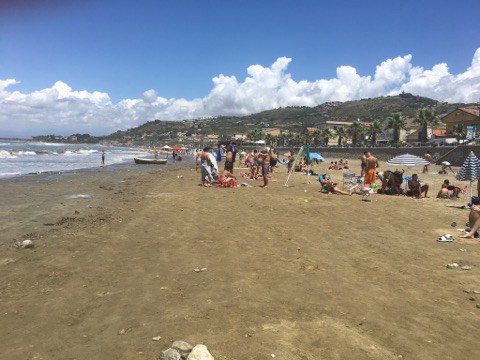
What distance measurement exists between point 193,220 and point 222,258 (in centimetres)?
299

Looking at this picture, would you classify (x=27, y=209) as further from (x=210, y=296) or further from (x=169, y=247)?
(x=210, y=296)

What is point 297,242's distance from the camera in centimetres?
686

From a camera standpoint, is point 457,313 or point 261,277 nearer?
point 457,313

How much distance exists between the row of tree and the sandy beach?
2064 inches

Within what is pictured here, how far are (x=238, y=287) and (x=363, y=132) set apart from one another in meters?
74.2

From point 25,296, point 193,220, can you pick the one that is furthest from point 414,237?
point 25,296

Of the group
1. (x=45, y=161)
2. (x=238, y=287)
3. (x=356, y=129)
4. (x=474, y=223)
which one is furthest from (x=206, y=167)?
(x=356, y=129)

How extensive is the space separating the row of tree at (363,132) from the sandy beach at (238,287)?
5243 centimetres

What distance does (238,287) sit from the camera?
4617mm

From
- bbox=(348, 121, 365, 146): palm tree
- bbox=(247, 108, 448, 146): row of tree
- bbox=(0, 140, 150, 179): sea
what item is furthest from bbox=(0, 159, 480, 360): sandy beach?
bbox=(348, 121, 365, 146): palm tree

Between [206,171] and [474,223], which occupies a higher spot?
[206,171]

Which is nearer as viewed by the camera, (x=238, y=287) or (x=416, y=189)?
(x=238, y=287)

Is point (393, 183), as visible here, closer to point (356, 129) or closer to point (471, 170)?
point (471, 170)

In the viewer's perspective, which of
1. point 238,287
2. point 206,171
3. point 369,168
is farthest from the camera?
point 206,171
